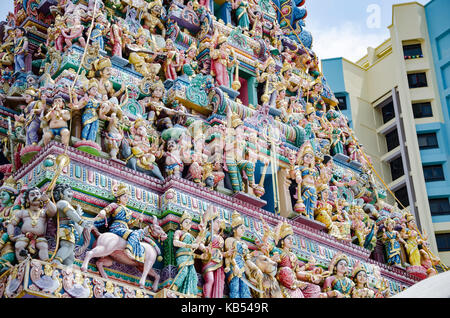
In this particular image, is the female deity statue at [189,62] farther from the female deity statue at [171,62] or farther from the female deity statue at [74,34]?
the female deity statue at [74,34]

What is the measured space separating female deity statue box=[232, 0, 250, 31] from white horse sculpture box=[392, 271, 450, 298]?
10.1m

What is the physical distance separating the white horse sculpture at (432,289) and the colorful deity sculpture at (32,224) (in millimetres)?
6035

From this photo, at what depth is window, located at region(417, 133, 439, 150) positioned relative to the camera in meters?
35.8

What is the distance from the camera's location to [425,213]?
33.2m

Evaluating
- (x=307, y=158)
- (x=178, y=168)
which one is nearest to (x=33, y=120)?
(x=178, y=168)

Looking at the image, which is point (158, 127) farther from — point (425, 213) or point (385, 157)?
point (385, 157)

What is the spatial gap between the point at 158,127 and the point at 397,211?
A: 753 cm

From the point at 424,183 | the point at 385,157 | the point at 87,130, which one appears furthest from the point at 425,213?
the point at 87,130

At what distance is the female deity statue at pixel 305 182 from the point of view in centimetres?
1858

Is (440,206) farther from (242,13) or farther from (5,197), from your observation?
(5,197)

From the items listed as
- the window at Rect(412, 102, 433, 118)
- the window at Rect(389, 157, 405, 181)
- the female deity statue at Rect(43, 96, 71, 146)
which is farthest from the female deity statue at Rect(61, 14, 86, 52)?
the window at Rect(412, 102, 433, 118)

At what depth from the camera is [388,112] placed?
38.5 meters

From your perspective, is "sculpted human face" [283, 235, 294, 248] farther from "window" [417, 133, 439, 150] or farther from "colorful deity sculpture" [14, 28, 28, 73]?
"window" [417, 133, 439, 150]

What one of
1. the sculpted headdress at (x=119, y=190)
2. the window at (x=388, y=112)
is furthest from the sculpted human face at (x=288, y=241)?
the window at (x=388, y=112)
